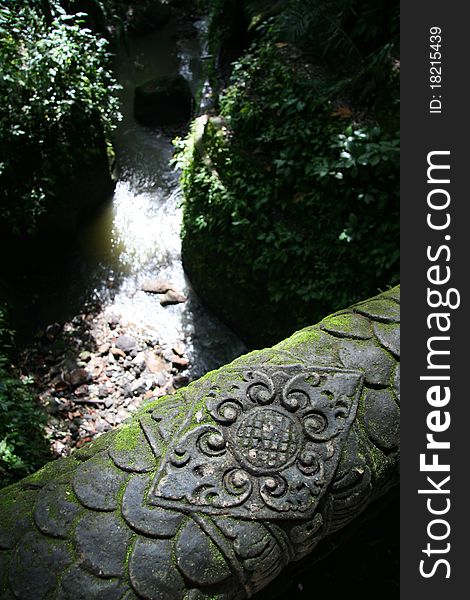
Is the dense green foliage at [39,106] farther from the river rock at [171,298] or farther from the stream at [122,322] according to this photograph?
the river rock at [171,298]

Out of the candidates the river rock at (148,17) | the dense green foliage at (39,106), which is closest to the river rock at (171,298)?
the dense green foliage at (39,106)

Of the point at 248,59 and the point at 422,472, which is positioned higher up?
the point at 248,59

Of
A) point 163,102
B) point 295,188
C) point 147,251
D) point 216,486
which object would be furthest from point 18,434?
point 163,102

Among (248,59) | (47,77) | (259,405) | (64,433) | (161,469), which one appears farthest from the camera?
(248,59)

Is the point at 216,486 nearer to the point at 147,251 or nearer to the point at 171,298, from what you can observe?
the point at 171,298

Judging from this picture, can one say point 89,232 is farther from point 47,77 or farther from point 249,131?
point 249,131

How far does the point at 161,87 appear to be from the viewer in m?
7.53

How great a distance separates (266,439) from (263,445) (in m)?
0.03

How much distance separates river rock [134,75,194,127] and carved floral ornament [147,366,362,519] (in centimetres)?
648

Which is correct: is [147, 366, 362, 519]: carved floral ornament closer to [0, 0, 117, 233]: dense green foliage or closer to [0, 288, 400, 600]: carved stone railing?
[0, 288, 400, 600]: carved stone railing

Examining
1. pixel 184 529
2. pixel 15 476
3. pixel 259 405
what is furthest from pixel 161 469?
pixel 15 476

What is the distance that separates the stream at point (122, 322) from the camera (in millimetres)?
4441

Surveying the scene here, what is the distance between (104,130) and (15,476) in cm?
428

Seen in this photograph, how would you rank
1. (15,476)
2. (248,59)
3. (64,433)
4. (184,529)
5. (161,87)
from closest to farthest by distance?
1. (184,529)
2. (15,476)
3. (64,433)
4. (248,59)
5. (161,87)
